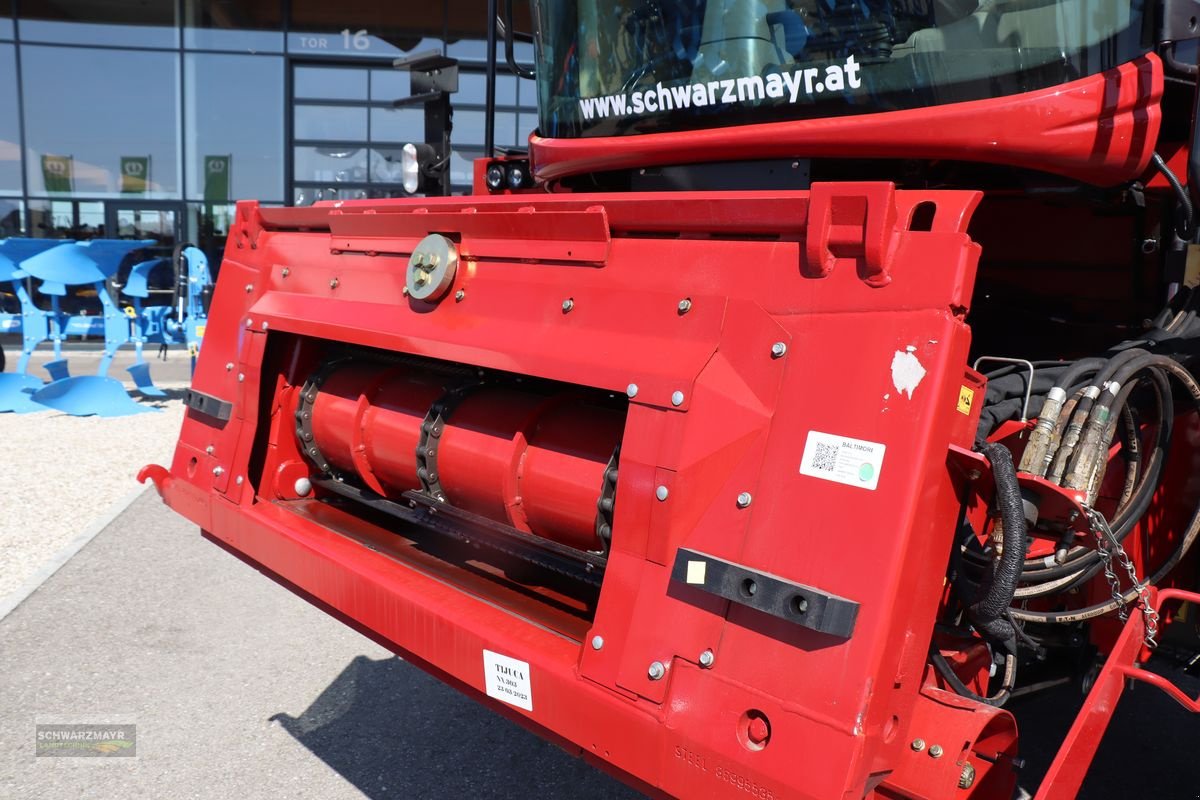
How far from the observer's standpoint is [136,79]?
14.8 meters

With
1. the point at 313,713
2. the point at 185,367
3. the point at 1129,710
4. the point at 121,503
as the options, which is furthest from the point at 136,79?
the point at 1129,710

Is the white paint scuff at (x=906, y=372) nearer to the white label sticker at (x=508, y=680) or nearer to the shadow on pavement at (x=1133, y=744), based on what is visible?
the white label sticker at (x=508, y=680)

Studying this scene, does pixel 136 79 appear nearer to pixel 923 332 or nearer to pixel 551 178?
pixel 551 178

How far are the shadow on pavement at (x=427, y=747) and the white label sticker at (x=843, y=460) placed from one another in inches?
68.4

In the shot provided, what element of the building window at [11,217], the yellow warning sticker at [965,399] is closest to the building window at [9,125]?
the building window at [11,217]

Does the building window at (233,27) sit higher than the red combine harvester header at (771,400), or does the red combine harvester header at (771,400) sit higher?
the building window at (233,27)

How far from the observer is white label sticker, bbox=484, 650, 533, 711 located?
78.4 inches

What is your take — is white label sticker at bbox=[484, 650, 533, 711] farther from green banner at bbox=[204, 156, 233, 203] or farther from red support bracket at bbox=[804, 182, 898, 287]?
green banner at bbox=[204, 156, 233, 203]

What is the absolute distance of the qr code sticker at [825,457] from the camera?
1.70m

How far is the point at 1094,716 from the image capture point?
5.49 ft

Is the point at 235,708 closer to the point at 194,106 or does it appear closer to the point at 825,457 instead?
the point at 825,457

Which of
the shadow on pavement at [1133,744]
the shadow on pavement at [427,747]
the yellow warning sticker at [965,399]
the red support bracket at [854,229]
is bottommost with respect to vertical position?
the shadow on pavement at [427,747]

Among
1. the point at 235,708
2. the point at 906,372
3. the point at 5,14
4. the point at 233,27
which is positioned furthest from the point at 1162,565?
the point at 5,14
